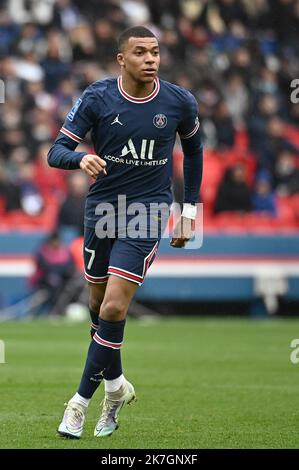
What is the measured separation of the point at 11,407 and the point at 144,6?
15816 millimetres

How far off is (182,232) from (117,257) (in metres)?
0.67

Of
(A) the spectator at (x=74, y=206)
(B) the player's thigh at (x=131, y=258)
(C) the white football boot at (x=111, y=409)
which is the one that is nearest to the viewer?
(B) the player's thigh at (x=131, y=258)

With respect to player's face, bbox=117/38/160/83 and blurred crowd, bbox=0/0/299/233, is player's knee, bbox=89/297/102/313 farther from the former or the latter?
blurred crowd, bbox=0/0/299/233

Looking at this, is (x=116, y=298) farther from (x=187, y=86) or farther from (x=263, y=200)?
(x=187, y=86)

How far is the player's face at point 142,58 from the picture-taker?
24.3ft

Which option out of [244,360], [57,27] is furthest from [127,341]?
[57,27]

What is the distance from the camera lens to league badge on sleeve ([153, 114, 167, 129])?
24.7 ft

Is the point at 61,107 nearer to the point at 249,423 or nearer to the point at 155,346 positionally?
the point at 155,346

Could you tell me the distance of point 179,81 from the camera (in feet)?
68.7

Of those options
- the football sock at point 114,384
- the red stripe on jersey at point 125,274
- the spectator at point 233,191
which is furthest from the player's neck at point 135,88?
the spectator at point 233,191

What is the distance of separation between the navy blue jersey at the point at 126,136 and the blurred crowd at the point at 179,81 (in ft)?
35.1

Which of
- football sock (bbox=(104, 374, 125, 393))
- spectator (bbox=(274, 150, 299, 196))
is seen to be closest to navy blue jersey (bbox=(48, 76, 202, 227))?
football sock (bbox=(104, 374, 125, 393))

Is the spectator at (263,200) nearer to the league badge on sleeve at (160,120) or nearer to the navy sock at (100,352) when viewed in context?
the league badge on sleeve at (160,120)

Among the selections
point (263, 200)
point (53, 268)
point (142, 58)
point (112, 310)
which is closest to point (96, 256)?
point (112, 310)
